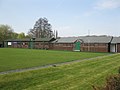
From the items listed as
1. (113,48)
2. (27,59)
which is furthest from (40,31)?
(27,59)

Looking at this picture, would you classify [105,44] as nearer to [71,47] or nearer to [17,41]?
[71,47]

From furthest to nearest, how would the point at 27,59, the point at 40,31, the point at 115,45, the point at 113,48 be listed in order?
1. the point at 40,31
2. the point at 113,48
3. the point at 115,45
4. the point at 27,59

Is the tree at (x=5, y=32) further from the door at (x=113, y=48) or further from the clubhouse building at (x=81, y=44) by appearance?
the door at (x=113, y=48)

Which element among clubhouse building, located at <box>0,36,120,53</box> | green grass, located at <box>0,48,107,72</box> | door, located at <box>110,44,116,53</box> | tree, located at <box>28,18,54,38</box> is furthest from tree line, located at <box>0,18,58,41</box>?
green grass, located at <box>0,48,107,72</box>

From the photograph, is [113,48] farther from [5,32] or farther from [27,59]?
[5,32]

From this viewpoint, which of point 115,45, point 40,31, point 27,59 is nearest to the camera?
point 27,59

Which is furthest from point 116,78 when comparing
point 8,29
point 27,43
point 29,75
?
point 8,29

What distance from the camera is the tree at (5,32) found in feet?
354

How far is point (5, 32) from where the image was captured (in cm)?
11138

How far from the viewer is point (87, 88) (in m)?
12.1

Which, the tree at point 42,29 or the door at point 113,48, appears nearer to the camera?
the door at point 113,48

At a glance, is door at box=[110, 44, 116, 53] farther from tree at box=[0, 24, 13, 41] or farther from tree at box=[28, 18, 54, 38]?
tree at box=[0, 24, 13, 41]

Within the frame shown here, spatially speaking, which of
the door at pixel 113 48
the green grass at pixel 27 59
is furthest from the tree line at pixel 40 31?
the green grass at pixel 27 59

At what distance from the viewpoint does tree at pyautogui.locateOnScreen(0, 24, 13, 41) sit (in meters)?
108
